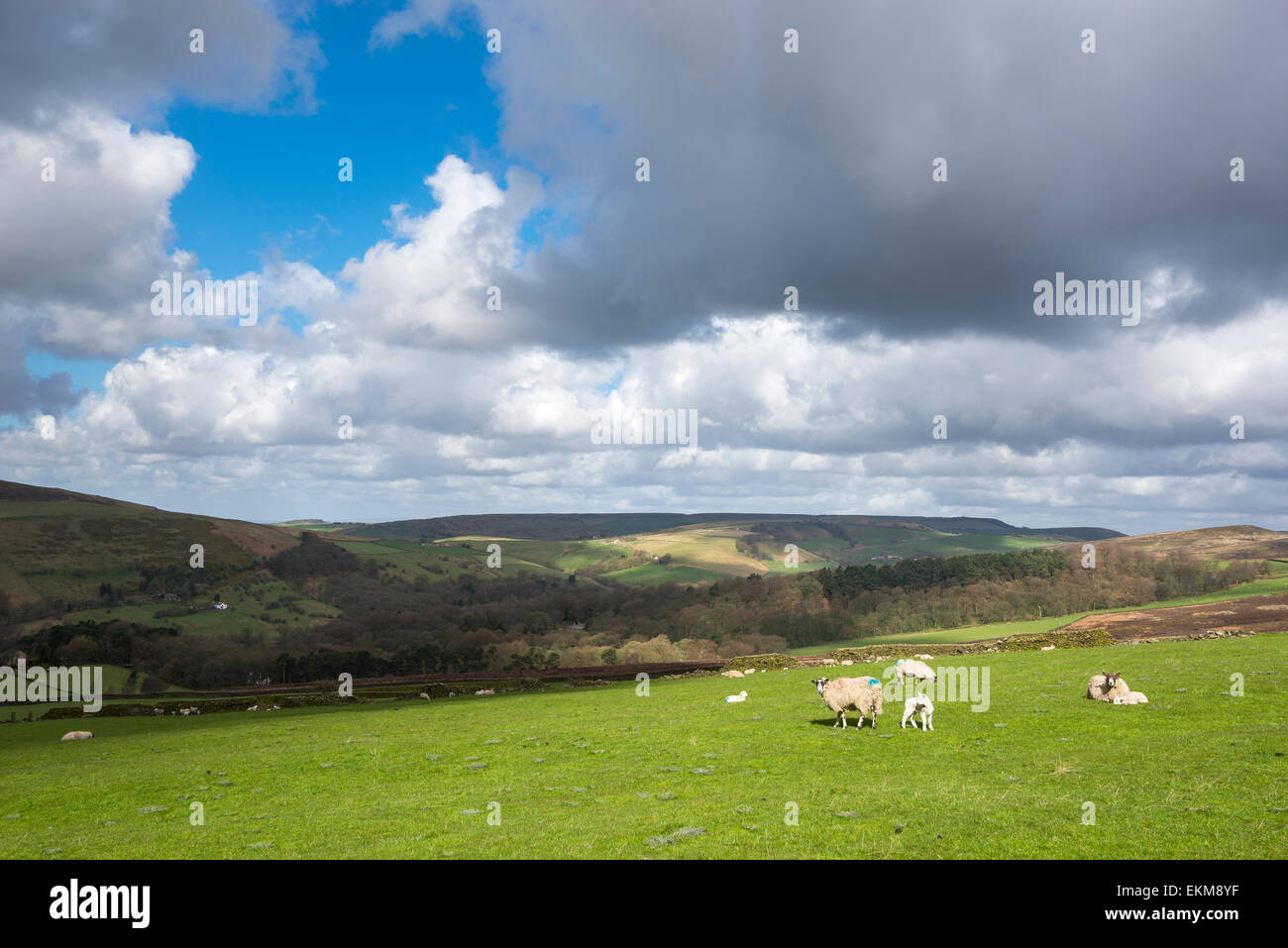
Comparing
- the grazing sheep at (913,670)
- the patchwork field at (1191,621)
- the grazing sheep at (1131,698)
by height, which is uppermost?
the grazing sheep at (1131,698)

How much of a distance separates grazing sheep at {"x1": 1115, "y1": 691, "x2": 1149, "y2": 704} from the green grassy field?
1133 millimetres

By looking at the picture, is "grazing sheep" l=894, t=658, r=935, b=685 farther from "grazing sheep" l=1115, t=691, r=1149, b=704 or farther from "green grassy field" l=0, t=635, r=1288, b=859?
"grazing sheep" l=1115, t=691, r=1149, b=704

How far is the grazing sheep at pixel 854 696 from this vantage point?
96.3 ft

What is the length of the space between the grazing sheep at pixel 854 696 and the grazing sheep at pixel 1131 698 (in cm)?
1047

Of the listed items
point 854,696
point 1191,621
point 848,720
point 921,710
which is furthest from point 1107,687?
point 1191,621

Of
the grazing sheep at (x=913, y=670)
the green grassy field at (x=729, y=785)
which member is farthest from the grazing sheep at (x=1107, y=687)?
the grazing sheep at (x=913, y=670)

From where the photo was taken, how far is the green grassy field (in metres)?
14.6

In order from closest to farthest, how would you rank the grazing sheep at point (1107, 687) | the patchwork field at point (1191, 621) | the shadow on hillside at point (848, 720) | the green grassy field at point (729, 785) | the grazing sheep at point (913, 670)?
the green grassy field at point (729, 785) → the shadow on hillside at point (848, 720) → the grazing sheep at point (1107, 687) → the grazing sheep at point (913, 670) → the patchwork field at point (1191, 621)

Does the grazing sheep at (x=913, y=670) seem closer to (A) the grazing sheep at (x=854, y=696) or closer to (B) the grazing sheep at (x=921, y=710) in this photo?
(A) the grazing sheep at (x=854, y=696)

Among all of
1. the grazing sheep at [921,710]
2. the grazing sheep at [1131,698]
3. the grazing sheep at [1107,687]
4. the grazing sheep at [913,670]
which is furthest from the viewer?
the grazing sheep at [913,670]

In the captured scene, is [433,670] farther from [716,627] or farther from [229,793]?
[229,793]
